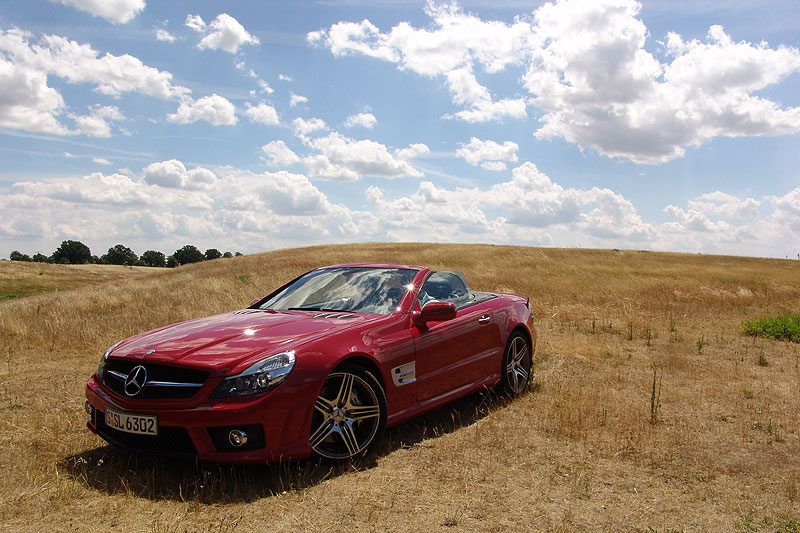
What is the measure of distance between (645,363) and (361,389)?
5.46m

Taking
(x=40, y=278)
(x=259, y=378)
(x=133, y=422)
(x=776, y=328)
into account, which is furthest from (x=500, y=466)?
(x=40, y=278)

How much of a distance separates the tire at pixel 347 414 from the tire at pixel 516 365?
2.10m

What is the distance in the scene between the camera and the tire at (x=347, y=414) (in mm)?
3865

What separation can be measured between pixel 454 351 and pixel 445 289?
762mm

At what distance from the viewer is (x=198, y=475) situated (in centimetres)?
391

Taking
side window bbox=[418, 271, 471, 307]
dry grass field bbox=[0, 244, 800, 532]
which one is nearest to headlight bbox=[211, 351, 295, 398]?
dry grass field bbox=[0, 244, 800, 532]

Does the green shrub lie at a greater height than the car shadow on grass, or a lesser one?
greater

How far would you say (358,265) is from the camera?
228 inches

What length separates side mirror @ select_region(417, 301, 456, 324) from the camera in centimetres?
464

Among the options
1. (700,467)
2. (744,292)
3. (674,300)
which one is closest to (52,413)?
(700,467)

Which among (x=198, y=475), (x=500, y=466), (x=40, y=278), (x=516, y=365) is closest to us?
(x=198, y=475)

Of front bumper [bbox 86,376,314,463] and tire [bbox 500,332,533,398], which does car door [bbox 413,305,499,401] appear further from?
front bumper [bbox 86,376,314,463]

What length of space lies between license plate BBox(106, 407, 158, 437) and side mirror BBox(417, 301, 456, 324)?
6.77 ft

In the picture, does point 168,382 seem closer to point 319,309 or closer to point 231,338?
point 231,338
